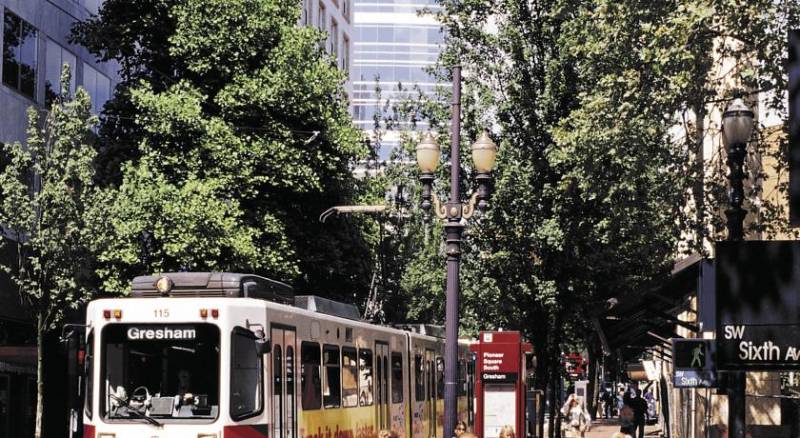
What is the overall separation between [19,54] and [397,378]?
46.7 feet

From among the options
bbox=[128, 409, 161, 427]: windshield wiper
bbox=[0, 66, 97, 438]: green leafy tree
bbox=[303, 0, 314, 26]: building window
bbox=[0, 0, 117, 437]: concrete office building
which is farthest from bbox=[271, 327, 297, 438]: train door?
bbox=[303, 0, 314, 26]: building window

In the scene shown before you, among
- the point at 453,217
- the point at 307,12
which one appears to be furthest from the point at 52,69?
the point at 307,12

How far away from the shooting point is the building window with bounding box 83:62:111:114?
38.2 meters

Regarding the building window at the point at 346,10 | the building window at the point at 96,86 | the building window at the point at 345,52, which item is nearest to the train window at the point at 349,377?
the building window at the point at 96,86

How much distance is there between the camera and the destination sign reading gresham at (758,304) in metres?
10.4

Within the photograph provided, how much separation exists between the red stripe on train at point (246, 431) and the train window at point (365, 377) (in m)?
5.23

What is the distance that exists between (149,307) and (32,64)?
60.9ft

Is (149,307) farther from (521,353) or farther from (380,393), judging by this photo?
(521,353)

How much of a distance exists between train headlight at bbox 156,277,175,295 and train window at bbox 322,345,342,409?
322cm

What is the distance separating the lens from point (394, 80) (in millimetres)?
177000

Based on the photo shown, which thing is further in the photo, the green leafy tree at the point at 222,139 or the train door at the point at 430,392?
the green leafy tree at the point at 222,139

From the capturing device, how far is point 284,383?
709 inches

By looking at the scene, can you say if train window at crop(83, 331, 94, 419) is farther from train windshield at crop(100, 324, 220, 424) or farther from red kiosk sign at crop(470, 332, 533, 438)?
red kiosk sign at crop(470, 332, 533, 438)

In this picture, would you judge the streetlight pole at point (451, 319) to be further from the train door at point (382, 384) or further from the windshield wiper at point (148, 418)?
the windshield wiper at point (148, 418)
